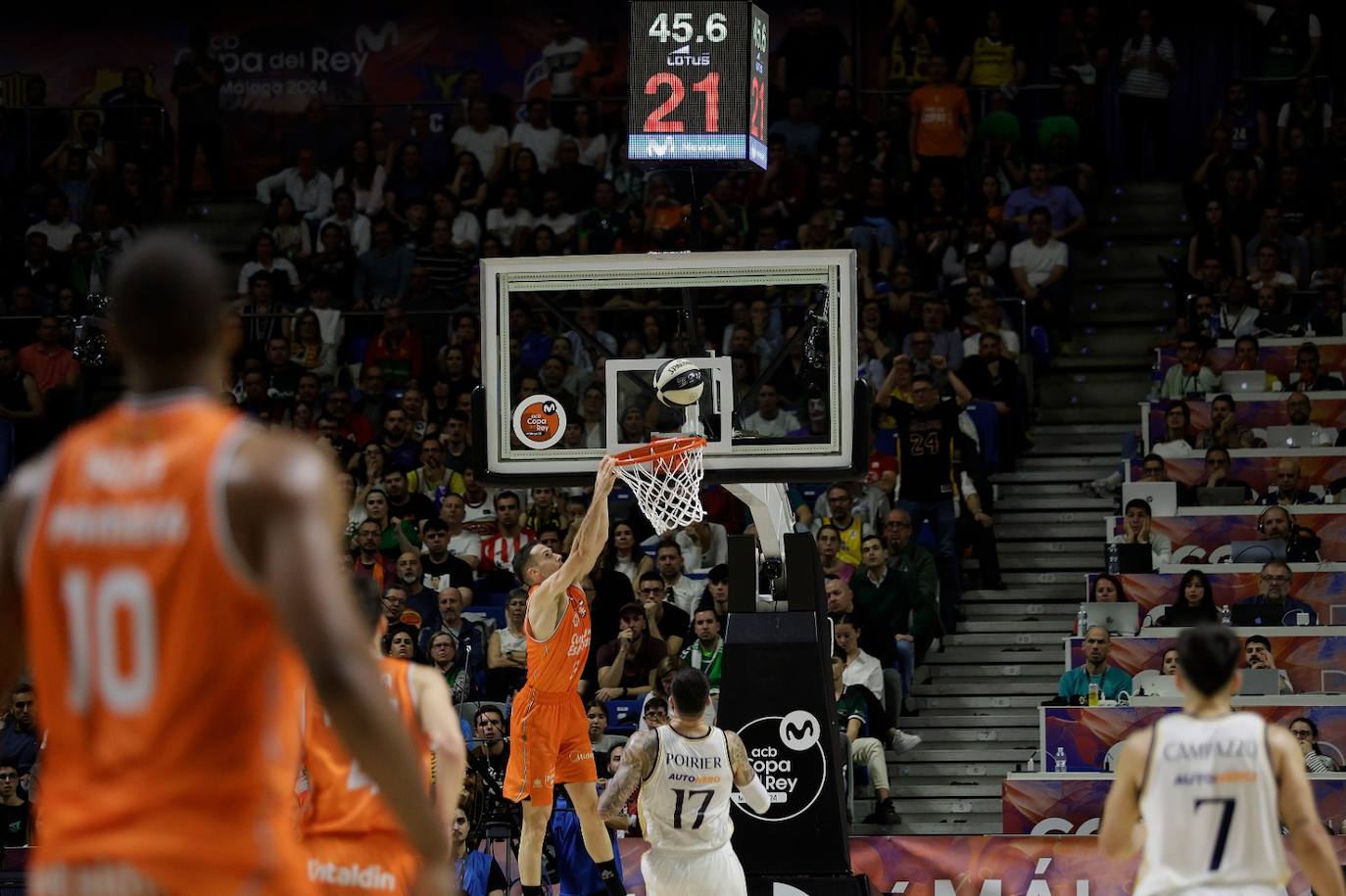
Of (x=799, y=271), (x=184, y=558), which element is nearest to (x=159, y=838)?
(x=184, y=558)

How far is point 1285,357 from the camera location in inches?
629

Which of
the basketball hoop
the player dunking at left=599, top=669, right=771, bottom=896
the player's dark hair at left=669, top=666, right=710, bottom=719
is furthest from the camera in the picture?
the basketball hoop

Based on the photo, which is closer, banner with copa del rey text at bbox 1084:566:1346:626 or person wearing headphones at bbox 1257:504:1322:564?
banner with copa del rey text at bbox 1084:566:1346:626

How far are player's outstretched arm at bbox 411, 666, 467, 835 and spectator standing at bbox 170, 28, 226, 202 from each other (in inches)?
638

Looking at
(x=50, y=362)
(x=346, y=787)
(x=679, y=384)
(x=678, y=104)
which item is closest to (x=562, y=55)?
(x=50, y=362)

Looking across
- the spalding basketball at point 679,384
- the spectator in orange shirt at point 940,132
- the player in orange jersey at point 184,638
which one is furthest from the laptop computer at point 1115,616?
the player in orange jersey at point 184,638

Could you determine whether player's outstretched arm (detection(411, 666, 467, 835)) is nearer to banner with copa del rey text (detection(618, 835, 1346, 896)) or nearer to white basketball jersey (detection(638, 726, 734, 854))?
white basketball jersey (detection(638, 726, 734, 854))

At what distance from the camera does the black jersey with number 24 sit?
15.1 m

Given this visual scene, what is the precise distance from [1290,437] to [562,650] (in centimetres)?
702

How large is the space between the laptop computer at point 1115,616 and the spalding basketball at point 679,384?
15.0 ft

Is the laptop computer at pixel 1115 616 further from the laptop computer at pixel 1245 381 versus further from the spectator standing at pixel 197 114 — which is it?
the spectator standing at pixel 197 114

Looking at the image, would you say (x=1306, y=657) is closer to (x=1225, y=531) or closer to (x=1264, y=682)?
(x=1264, y=682)

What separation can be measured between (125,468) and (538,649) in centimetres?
767

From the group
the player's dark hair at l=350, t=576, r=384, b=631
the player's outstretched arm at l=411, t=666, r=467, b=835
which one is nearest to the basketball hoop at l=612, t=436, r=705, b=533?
the player's dark hair at l=350, t=576, r=384, b=631
